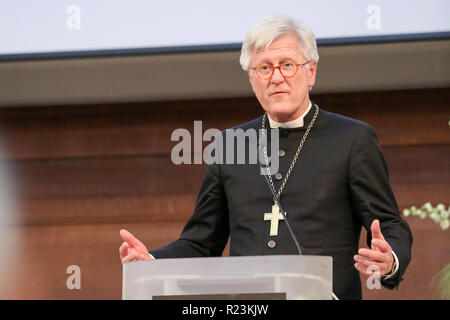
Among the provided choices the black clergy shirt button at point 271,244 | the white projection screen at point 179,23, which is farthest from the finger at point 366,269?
the white projection screen at point 179,23

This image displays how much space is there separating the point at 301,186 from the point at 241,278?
2.11ft

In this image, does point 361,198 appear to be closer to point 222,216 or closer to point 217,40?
point 222,216

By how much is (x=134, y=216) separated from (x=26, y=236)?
0.59 m

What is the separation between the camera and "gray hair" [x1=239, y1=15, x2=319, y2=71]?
202 centimetres

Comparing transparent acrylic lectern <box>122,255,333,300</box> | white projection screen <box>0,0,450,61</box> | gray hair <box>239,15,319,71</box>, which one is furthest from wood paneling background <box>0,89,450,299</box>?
transparent acrylic lectern <box>122,255,333,300</box>

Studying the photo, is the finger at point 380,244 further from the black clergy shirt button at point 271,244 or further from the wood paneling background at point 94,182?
the wood paneling background at point 94,182

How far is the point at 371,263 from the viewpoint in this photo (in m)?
1.56

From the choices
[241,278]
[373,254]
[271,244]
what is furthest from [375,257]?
[271,244]

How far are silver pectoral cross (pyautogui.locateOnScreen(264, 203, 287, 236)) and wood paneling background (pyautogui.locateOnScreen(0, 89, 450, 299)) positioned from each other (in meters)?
1.75

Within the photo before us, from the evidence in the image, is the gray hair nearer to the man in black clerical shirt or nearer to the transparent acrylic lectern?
the man in black clerical shirt

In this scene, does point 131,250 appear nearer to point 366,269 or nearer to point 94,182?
point 366,269

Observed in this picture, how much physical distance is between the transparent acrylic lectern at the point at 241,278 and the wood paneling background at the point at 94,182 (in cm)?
230

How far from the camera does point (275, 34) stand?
6.64 ft

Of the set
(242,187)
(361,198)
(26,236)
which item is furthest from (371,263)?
(26,236)
